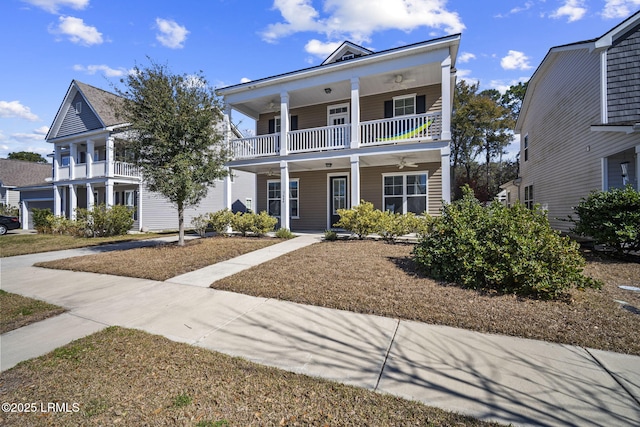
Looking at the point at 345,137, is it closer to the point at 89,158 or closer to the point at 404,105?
the point at 404,105

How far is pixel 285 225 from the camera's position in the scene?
466 inches

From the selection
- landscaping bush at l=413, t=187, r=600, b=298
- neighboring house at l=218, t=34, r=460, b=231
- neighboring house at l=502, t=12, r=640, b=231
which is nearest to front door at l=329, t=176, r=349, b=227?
→ neighboring house at l=218, t=34, r=460, b=231

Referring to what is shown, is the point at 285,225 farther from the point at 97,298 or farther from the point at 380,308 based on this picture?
the point at 380,308

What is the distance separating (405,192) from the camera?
490 inches

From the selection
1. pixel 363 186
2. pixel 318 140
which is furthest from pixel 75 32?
pixel 363 186

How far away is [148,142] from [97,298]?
5.58m

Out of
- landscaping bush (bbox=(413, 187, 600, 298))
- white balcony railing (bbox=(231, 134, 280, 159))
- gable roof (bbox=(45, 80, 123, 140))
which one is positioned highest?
gable roof (bbox=(45, 80, 123, 140))

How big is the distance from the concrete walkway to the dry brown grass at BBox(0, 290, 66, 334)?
7.1 inches

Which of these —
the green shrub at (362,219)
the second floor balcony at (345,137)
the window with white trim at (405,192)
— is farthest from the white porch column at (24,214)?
the window with white trim at (405,192)

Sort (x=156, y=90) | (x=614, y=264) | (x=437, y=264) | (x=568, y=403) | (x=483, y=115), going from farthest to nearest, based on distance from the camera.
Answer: (x=483, y=115) < (x=156, y=90) < (x=614, y=264) < (x=437, y=264) < (x=568, y=403)

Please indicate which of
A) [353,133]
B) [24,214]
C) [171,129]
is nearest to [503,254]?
[353,133]

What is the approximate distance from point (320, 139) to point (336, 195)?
3.08 m

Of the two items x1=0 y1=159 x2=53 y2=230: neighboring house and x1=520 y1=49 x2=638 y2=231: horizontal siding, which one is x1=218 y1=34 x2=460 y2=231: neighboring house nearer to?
x1=520 y1=49 x2=638 y2=231: horizontal siding

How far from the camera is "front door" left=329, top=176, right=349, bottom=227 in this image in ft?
45.0
